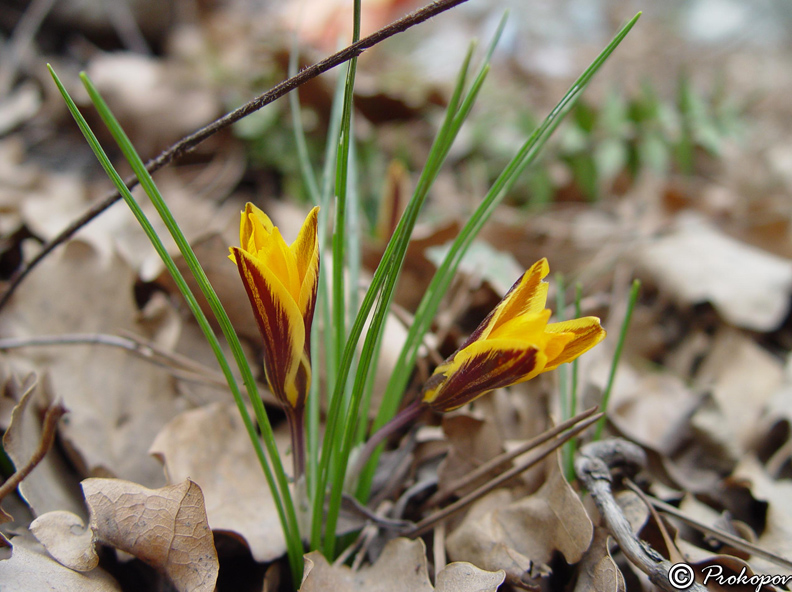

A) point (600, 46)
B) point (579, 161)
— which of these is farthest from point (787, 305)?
point (600, 46)

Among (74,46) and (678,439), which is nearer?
(678,439)

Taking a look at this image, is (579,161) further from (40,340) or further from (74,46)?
(74,46)

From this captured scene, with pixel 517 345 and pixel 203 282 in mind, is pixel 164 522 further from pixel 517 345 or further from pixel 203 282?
pixel 517 345

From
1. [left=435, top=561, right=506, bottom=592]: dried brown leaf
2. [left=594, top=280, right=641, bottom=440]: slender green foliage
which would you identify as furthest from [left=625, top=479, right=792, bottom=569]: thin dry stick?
[left=435, top=561, right=506, bottom=592]: dried brown leaf

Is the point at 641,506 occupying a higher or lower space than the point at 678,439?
higher

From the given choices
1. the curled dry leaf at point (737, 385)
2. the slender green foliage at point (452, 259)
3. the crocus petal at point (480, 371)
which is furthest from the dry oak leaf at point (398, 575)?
the curled dry leaf at point (737, 385)

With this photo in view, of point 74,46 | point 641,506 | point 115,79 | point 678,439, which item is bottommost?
point 678,439

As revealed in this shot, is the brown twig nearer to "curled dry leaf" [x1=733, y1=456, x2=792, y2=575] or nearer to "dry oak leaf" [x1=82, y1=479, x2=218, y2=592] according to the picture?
"curled dry leaf" [x1=733, y1=456, x2=792, y2=575]
